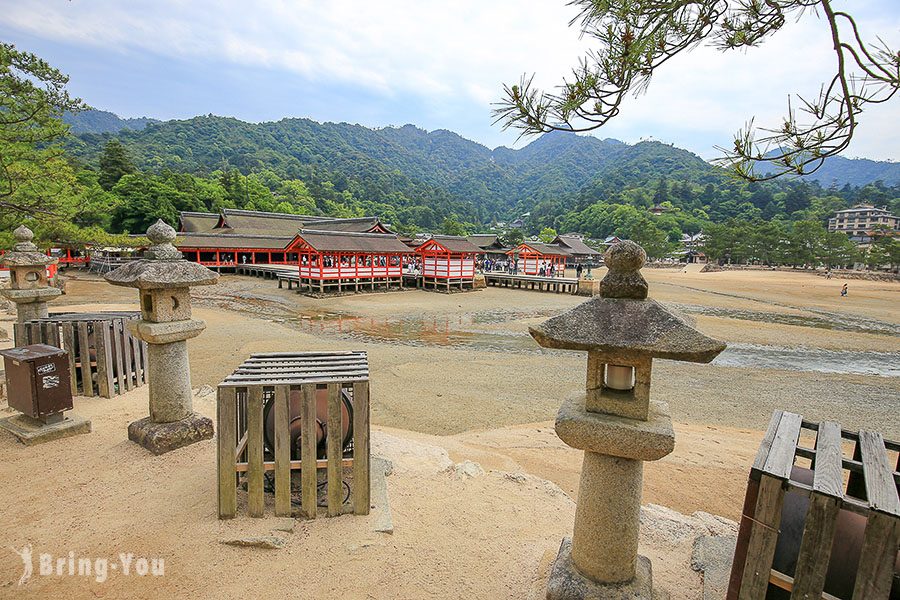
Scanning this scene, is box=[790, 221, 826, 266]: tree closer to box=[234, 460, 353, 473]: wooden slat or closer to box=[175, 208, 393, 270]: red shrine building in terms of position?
box=[175, 208, 393, 270]: red shrine building

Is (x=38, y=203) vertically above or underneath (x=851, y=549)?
above

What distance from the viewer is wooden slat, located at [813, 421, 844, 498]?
210 centimetres

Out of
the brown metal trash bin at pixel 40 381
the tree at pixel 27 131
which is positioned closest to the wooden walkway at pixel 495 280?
the tree at pixel 27 131

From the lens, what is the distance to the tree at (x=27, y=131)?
757 cm

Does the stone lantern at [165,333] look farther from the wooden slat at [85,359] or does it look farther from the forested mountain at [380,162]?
the forested mountain at [380,162]

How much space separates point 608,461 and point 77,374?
7.66 meters

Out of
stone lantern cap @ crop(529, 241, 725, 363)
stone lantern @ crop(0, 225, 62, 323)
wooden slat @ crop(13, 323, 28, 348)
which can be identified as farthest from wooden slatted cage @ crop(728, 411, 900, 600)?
stone lantern @ crop(0, 225, 62, 323)

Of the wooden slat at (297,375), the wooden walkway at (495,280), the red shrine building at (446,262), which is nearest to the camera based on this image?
the wooden slat at (297,375)

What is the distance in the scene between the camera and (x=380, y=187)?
329 ft

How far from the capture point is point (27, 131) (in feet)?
29.3

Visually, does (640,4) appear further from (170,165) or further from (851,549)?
(170,165)

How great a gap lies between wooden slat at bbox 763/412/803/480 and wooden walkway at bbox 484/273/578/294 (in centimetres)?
2899

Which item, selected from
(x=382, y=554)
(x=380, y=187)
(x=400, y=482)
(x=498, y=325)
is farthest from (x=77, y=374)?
(x=380, y=187)

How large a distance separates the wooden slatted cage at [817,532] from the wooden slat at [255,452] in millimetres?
3284
